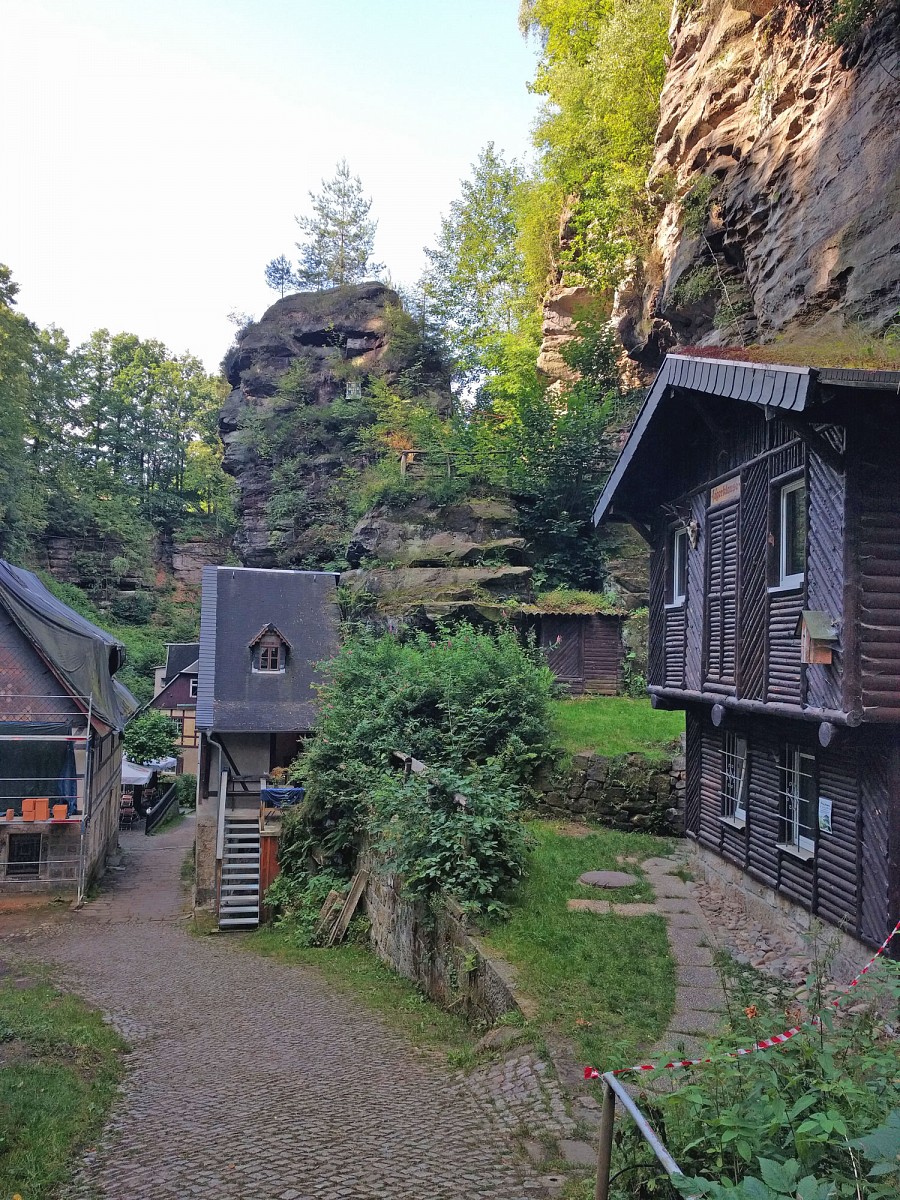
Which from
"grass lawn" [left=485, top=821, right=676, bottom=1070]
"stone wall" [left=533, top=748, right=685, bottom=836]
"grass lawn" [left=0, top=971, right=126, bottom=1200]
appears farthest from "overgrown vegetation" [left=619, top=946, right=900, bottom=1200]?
"stone wall" [left=533, top=748, right=685, bottom=836]

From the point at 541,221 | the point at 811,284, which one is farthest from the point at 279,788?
the point at 541,221

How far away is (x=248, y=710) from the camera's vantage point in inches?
778

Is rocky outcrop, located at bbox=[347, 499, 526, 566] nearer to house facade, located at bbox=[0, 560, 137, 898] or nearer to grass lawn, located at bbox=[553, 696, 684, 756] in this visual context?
grass lawn, located at bbox=[553, 696, 684, 756]

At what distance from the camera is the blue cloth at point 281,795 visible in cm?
1759

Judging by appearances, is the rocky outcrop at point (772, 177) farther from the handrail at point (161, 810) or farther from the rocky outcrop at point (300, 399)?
Result: the handrail at point (161, 810)

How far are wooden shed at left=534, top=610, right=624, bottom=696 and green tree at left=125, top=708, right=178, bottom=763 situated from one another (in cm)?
2016

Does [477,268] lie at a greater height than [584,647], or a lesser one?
greater

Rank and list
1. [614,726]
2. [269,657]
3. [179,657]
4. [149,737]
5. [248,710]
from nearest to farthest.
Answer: [614,726] < [248,710] < [269,657] < [149,737] < [179,657]

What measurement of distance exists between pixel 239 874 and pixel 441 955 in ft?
30.0

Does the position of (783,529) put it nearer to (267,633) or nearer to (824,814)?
(824,814)

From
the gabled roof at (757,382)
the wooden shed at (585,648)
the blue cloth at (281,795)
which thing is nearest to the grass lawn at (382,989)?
the blue cloth at (281,795)

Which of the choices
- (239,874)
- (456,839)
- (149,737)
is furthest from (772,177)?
(149,737)

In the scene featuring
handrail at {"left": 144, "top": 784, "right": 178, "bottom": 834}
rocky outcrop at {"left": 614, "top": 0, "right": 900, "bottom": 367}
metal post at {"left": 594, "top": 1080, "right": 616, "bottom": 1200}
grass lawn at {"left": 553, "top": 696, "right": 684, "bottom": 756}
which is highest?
rocky outcrop at {"left": 614, "top": 0, "right": 900, "bottom": 367}

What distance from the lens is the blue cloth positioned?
57.7 feet
